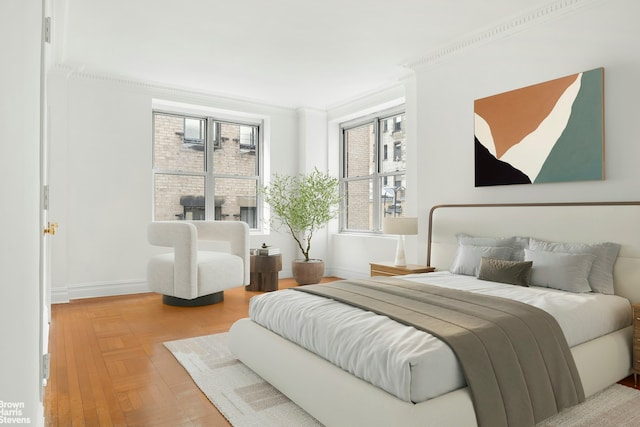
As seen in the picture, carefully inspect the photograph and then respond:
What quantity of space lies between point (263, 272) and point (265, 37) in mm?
2842

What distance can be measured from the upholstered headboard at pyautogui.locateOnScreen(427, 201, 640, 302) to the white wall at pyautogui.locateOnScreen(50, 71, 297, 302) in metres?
3.62

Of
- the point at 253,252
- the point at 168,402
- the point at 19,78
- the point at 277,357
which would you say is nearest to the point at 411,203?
the point at 253,252

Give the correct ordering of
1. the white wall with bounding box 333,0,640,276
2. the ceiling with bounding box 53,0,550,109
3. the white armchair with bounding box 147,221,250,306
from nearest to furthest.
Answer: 1. the white wall with bounding box 333,0,640,276
2. the ceiling with bounding box 53,0,550,109
3. the white armchair with bounding box 147,221,250,306

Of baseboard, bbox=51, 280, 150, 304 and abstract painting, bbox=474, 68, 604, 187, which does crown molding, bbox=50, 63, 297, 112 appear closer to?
baseboard, bbox=51, 280, 150, 304

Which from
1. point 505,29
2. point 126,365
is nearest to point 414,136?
point 505,29

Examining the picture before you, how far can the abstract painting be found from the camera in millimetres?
3162

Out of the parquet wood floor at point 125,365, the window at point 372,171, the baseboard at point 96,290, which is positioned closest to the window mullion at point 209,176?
the baseboard at point 96,290

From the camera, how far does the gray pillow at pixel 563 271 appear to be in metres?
2.85

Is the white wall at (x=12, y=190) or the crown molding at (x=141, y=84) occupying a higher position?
the crown molding at (x=141, y=84)

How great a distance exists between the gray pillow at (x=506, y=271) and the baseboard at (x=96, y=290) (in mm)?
4088

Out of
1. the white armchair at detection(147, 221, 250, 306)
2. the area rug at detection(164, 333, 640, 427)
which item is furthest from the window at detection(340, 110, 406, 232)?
the area rug at detection(164, 333, 640, 427)

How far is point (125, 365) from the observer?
2.79 meters

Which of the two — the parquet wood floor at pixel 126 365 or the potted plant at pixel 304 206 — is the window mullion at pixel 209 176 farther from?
the parquet wood floor at pixel 126 365

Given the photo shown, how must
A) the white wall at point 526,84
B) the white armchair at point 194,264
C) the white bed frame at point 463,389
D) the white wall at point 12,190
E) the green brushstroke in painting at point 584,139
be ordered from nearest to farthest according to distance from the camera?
the white wall at point 12,190, the white bed frame at point 463,389, the white wall at point 526,84, the green brushstroke in painting at point 584,139, the white armchair at point 194,264
